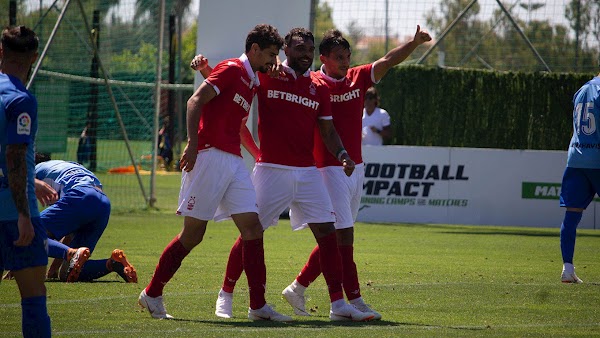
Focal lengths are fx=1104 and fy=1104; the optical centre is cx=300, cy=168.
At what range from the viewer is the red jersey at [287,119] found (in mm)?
8469

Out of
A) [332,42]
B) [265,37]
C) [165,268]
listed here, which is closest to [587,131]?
[332,42]

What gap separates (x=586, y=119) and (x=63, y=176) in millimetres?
5326

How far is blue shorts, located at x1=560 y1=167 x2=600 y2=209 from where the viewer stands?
1123cm

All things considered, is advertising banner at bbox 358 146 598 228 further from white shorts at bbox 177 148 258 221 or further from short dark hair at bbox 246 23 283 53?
white shorts at bbox 177 148 258 221

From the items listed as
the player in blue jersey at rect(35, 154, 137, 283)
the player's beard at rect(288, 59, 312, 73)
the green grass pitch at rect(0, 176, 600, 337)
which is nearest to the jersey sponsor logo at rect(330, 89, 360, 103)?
the player's beard at rect(288, 59, 312, 73)

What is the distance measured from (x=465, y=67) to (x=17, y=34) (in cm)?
1586

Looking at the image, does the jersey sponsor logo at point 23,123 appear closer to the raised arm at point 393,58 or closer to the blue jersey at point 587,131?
the raised arm at point 393,58

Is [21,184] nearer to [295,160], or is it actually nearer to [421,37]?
[295,160]

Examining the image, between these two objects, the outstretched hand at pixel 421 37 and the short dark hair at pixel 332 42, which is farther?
the outstretched hand at pixel 421 37

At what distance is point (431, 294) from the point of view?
9922 millimetres

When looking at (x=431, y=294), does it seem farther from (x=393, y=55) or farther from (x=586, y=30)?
(x=586, y=30)

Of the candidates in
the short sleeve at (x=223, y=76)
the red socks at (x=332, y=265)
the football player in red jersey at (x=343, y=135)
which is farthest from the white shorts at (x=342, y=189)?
the short sleeve at (x=223, y=76)

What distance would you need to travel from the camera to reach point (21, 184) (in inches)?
239

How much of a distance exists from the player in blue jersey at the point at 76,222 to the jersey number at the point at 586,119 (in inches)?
186
